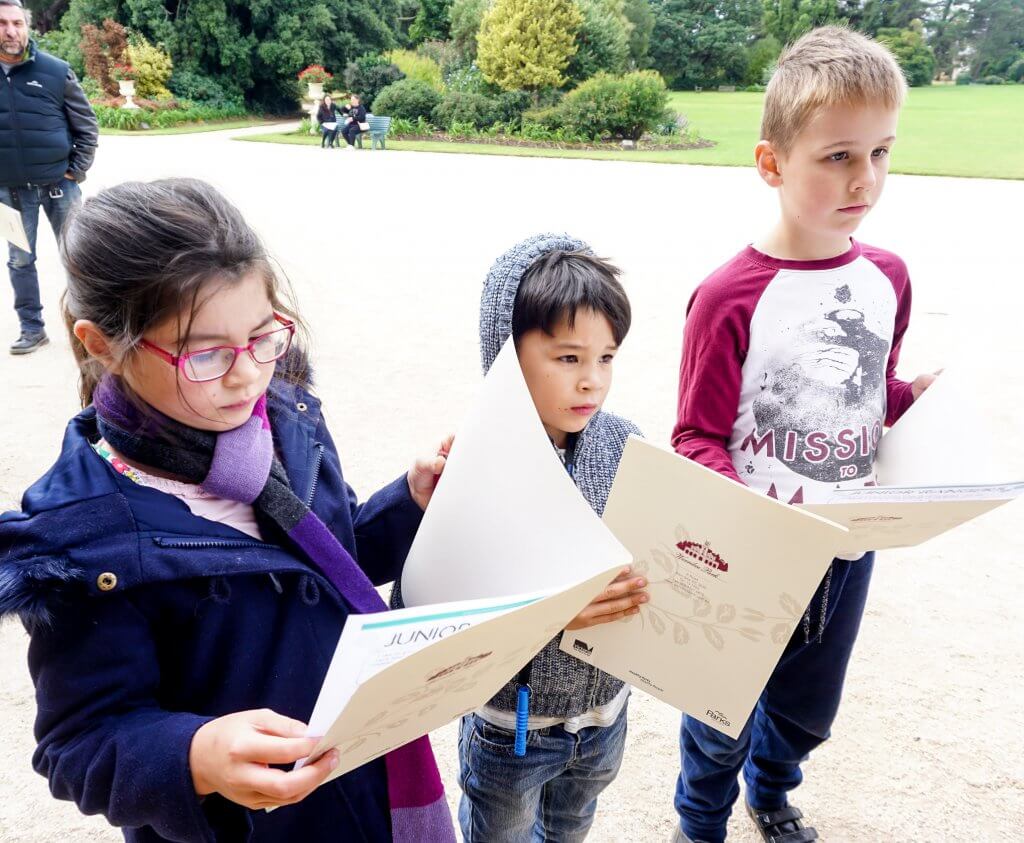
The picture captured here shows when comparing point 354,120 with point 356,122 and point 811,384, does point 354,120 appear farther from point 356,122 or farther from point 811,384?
point 811,384

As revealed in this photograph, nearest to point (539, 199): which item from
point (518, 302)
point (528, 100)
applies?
point (518, 302)

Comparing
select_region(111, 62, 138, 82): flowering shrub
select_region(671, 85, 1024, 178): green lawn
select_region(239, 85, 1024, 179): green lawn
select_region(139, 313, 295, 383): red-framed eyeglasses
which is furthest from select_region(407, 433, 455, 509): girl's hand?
select_region(111, 62, 138, 82): flowering shrub

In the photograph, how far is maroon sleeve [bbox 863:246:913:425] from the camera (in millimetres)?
1656

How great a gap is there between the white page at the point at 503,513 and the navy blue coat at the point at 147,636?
0.18m

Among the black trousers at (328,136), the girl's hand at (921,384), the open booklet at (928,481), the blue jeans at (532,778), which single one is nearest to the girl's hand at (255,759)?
the blue jeans at (532,778)

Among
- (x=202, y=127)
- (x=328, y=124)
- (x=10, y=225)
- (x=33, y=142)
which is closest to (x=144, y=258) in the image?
(x=10, y=225)

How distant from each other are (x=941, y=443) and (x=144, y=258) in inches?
51.3

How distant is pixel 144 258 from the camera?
1.00 meters

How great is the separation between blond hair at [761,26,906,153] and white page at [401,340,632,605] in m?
0.80

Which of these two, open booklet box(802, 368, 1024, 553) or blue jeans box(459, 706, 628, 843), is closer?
open booklet box(802, 368, 1024, 553)

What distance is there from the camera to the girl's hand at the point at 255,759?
32.9 inches

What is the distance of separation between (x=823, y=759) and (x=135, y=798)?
180 centimetres

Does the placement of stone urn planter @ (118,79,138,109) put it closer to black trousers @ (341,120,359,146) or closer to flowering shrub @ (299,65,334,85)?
flowering shrub @ (299,65,334,85)

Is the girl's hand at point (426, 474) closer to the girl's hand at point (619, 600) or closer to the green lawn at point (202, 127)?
the girl's hand at point (619, 600)
